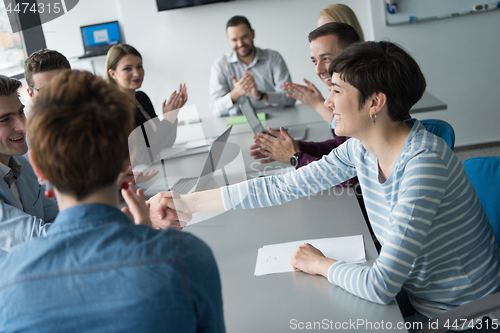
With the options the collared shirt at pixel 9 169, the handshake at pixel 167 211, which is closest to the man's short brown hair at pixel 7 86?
the collared shirt at pixel 9 169

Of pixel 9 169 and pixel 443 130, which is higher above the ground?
pixel 9 169

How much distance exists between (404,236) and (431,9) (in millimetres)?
3702

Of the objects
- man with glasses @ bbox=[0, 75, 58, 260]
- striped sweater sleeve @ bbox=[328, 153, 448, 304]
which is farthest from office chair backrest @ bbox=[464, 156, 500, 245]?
man with glasses @ bbox=[0, 75, 58, 260]

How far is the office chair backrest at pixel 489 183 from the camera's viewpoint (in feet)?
4.19

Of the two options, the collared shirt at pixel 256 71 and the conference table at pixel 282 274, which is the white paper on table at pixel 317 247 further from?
the collared shirt at pixel 256 71

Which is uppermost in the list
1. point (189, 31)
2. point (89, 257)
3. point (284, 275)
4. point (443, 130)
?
point (189, 31)

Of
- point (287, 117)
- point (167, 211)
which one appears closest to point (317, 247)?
point (167, 211)

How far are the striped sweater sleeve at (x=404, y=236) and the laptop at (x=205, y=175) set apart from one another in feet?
2.69

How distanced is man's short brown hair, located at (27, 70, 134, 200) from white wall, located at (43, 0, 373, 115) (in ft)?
12.8

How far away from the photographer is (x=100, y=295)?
2.10 ft

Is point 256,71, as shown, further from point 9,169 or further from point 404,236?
point 404,236

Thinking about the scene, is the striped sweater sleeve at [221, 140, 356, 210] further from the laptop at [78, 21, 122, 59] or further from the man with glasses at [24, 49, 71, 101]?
the laptop at [78, 21, 122, 59]

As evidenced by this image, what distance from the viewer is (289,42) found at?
4410 millimetres

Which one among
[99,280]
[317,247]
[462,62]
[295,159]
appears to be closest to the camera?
[99,280]
